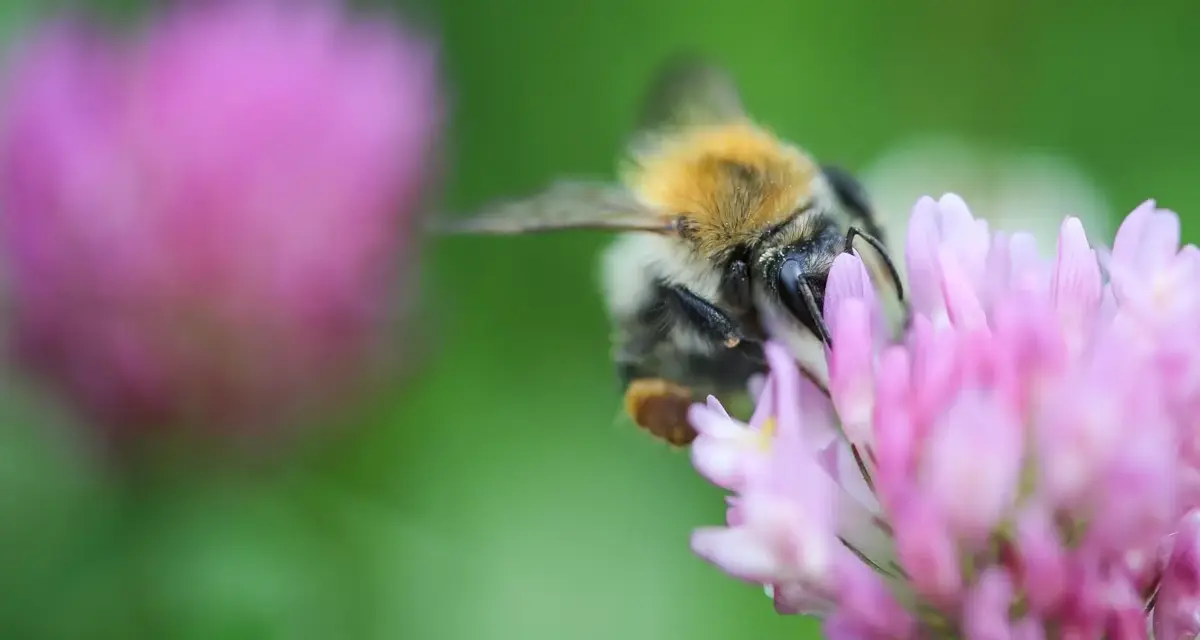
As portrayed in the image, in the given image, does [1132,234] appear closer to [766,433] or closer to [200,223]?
[766,433]

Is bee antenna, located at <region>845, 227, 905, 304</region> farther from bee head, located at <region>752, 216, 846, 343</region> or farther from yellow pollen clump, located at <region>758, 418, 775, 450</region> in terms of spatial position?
yellow pollen clump, located at <region>758, 418, 775, 450</region>

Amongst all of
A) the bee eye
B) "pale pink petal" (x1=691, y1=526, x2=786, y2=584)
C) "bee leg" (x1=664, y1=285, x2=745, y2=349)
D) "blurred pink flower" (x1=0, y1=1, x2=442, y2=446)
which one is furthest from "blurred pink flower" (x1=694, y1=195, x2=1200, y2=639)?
"blurred pink flower" (x1=0, y1=1, x2=442, y2=446)

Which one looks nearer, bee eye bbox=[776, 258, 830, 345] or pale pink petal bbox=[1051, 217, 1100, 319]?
pale pink petal bbox=[1051, 217, 1100, 319]

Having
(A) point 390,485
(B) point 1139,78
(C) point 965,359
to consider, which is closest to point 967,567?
(C) point 965,359

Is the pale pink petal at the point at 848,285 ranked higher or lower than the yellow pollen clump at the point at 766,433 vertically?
higher

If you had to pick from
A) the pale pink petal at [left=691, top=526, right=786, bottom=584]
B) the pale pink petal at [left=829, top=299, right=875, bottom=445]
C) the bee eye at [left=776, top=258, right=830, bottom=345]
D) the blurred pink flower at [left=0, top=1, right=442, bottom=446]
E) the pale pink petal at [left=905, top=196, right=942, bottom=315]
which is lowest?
the pale pink petal at [left=691, top=526, right=786, bottom=584]

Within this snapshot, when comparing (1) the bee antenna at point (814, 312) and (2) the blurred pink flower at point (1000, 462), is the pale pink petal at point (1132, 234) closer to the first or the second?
A: (2) the blurred pink flower at point (1000, 462)

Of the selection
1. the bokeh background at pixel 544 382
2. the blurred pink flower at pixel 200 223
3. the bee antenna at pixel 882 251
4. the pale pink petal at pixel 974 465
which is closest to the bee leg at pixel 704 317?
the bee antenna at pixel 882 251

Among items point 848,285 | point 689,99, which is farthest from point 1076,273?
point 689,99
